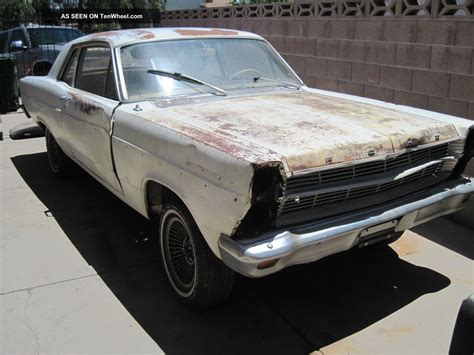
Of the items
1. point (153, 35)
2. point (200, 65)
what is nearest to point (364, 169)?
point (200, 65)

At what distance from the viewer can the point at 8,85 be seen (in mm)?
10406

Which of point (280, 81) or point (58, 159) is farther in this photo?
point (58, 159)

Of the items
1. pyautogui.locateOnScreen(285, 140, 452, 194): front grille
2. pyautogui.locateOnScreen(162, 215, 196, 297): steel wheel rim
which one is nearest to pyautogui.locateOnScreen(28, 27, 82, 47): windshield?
pyautogui.locateOnScreen(162, 215, 196, 297): steel wheel rim

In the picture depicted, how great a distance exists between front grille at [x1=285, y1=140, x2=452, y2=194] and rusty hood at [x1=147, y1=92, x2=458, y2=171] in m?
0.08

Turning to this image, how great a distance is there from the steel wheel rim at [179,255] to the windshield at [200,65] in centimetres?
115

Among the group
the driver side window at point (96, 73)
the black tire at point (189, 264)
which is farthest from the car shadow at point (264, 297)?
the driver side window at point (96, 73)

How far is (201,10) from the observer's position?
432 inches

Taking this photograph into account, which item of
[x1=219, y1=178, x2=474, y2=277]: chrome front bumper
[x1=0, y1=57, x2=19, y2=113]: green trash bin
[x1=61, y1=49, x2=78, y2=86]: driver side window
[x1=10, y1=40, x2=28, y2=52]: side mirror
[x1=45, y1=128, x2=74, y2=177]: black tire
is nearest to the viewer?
[x1=219, y1=178, x2=474, y2=277]: chrome front bumper

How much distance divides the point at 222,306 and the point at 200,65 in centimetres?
201

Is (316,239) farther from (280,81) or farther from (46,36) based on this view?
(46,36)

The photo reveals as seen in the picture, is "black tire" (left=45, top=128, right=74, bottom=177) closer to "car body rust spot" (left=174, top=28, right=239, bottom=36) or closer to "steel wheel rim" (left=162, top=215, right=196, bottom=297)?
"car body rust spot" (left=174, top=28, right=239, bottom=36)

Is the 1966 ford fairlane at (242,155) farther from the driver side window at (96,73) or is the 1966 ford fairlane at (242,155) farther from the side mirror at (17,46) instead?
the side mirror at (17,46)

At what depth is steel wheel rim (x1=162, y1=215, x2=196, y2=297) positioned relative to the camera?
11.1ft

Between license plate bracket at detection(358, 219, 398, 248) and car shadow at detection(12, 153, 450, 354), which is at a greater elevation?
license plate bracket at detection(358, 219, 398, 248)
